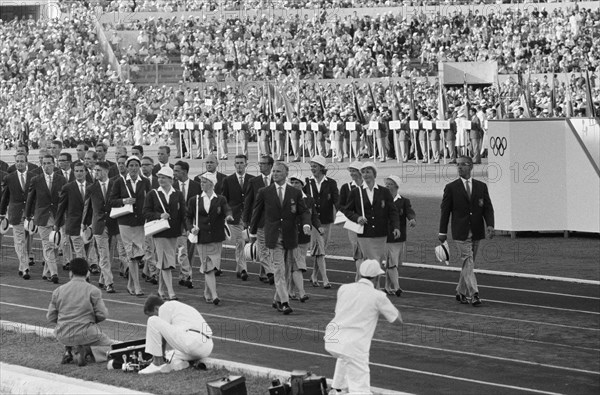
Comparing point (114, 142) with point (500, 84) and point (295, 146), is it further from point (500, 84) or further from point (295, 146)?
point (500, 84)

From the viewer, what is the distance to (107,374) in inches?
567

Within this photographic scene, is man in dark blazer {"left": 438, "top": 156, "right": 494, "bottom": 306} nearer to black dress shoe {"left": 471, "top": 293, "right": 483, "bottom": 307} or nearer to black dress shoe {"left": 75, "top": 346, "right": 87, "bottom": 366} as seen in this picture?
black dress shoe {"left": 471, "top": 293, "right": 483, "bottom": 307}

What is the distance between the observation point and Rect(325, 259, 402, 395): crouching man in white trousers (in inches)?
490

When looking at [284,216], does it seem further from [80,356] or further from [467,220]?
[80,356]

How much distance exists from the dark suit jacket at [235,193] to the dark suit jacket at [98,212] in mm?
1911

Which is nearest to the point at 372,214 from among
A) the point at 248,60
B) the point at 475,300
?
the point at 475,300

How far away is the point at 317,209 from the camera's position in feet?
68.6

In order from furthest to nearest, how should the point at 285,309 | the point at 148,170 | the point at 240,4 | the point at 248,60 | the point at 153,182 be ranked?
the point at 240,4, the point at 248,60, the point at 148,170, the point at 153,182, the point at 285,309

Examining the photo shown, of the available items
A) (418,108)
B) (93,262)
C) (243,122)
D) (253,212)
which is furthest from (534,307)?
(243,122)

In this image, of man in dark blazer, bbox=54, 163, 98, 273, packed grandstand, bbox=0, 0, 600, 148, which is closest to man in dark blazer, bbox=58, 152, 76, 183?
man in dark blazer, bbox=54, 163, 98, 273

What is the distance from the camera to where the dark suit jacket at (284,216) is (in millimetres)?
18359

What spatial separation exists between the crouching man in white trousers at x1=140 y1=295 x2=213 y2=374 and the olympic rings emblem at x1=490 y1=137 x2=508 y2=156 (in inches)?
480

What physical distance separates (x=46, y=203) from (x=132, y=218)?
246 cm

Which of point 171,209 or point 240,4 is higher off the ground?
point 240,4
